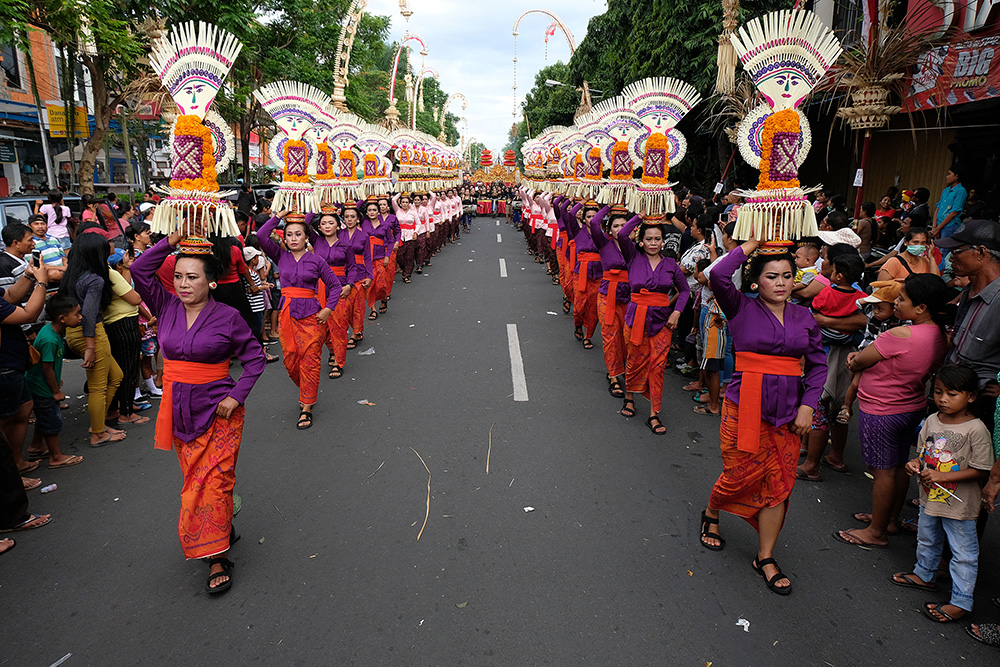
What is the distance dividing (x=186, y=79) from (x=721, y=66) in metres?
7.15

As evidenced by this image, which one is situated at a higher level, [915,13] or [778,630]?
[915,13]

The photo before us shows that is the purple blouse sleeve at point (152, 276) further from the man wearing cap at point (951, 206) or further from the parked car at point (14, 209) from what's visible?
the man wearing cap at point (951, 206)

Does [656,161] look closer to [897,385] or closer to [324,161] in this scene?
[897,385]

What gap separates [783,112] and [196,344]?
11.2 feet

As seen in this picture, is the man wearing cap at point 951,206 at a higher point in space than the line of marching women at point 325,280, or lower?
higher

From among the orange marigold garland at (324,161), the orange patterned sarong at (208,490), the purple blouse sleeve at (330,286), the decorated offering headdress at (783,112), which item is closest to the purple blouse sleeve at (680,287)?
the decorated offering headdress at (783,112)

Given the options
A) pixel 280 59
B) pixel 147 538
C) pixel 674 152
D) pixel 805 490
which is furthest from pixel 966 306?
pixel 280 59

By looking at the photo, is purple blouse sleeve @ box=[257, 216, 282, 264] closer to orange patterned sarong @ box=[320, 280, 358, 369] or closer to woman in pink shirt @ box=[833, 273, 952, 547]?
orange patterned sarong @ box=[320, 280, 358, 369]

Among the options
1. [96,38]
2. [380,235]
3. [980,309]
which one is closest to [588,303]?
[380,235]

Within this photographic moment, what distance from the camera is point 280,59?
61.5 feet

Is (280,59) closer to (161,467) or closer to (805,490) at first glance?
(161,467)

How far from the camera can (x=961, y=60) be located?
23.4 ft

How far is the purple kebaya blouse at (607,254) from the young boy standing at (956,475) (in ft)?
10.9

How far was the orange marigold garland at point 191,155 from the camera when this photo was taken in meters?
3.32
